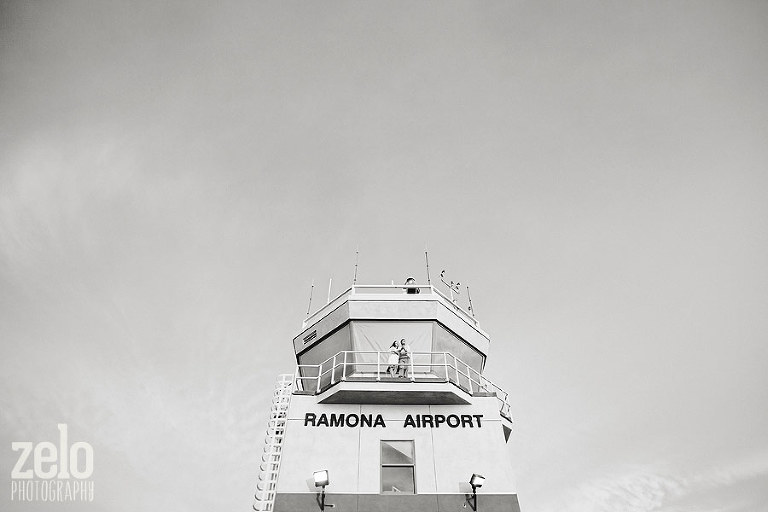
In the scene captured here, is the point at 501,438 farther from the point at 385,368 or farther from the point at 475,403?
the point at 385,368

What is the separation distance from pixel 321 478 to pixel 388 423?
332 centimetres

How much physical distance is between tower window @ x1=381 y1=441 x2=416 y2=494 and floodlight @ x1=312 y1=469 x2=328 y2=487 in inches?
79.9

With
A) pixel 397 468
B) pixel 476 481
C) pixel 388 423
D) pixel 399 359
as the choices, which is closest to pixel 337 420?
pixel 388 423

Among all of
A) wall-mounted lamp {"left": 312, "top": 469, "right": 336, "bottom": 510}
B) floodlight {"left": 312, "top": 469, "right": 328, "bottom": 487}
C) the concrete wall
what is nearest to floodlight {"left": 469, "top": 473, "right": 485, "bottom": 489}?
the concrete wall

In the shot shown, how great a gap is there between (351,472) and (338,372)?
204 inches

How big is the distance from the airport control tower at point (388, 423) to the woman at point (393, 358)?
44mm

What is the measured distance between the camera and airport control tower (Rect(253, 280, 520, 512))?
55.5 ft

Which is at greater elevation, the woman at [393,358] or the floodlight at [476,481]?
the woman at [393,358]

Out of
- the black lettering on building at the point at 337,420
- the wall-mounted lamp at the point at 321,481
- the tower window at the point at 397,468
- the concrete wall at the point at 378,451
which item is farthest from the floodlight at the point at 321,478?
the black lettering on building at the point at 337,420

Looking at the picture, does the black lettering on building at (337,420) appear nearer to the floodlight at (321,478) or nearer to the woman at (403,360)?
the floodlight at (321,478)

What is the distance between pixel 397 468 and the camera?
17734 mm

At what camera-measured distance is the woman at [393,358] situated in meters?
20.6

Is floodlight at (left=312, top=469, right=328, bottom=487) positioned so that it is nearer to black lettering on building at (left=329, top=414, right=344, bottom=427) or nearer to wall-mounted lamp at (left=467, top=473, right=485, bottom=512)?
black lettering on building at (left=329, top=414, right=344, bottom=427)

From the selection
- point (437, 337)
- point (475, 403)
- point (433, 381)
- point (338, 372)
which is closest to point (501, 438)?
point (475, 403)
